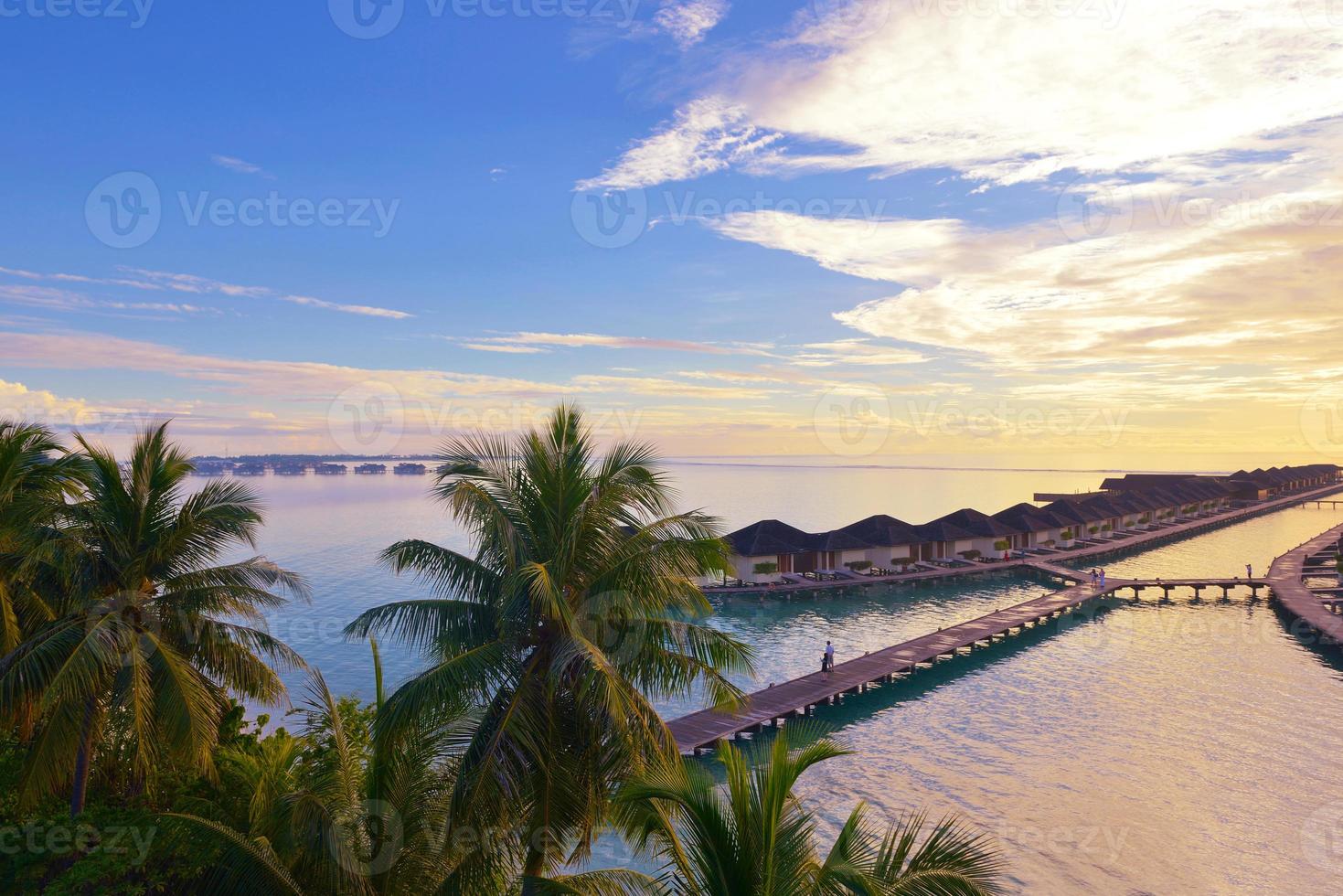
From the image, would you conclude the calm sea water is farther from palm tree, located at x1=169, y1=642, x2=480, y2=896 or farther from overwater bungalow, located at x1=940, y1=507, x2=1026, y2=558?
palm tree, located at x1=169, y1=642, x2=480, y2=896

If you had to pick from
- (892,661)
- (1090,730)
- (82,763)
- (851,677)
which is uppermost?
(82,763)

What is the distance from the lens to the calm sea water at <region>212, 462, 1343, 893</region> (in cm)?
1669

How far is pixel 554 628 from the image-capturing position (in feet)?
26.9

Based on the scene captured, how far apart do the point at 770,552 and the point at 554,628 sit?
40.3 m

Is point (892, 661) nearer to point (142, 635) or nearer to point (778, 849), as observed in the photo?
point (778, 849)

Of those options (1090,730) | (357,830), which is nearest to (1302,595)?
(1090,730)

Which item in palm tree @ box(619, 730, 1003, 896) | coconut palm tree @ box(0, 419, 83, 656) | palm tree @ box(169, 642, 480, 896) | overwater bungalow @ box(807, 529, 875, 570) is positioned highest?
coconut palm tree @ box(0, 419, 83, 656)

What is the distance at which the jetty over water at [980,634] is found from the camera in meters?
24.0

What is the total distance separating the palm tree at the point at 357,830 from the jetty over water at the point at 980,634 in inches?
153

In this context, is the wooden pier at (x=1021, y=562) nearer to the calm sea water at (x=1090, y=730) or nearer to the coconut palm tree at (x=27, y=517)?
the calm sea water at (x=1090, y=730)

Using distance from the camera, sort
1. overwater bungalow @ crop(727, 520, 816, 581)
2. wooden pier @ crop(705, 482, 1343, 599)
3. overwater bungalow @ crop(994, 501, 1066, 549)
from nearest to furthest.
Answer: wooden pier @ crop(705, 482, 1343, 599) < overwater bungalow @ crop(727, 520, 816, 581) < overwater bungalow @ crop(994, 501, 1066, 549)

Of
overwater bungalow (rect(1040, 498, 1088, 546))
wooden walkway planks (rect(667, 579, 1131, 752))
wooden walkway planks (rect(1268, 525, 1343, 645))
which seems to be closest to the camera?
wooden walkway planks (rect(667, 579, 1131, 752))

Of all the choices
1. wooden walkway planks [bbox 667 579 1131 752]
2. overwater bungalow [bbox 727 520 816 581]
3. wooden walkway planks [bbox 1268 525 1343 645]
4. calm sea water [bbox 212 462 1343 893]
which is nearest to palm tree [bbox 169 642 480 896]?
wooden walkway planks [bbox 667 579 1131 752]

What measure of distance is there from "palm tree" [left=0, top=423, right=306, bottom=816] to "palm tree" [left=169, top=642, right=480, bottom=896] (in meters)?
1.77
